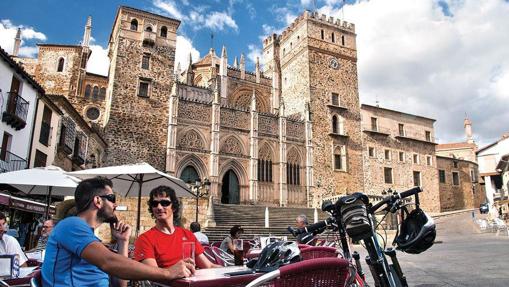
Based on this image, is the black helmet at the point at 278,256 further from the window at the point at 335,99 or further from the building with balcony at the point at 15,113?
the window at the point at 335,99

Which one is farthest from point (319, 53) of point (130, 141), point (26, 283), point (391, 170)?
point (26, 283)

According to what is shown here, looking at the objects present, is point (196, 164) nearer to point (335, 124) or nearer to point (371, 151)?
point (335, 124)

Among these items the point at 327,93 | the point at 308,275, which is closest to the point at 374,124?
the point at 327,93

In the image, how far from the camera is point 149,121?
79.0 feet

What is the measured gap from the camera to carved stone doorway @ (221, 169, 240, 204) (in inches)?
1010

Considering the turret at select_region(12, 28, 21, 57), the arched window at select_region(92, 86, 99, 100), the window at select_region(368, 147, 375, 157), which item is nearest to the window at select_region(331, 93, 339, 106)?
the window at select_region(368, 147, 375, 157)

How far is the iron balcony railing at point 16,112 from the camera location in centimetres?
1421

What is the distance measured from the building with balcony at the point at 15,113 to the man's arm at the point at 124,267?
14.0m

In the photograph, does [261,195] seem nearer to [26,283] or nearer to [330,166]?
[330,166]

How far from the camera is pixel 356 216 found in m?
2.35

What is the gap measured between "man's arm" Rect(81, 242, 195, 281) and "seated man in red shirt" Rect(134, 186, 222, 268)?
86cm

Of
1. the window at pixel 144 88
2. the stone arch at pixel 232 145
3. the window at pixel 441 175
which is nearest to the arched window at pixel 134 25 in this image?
the window at pixel 144 88

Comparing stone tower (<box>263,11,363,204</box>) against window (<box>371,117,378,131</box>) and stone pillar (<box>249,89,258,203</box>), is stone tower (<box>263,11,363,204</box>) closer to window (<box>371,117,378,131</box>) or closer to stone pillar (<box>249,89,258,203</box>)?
window (<box>371,117,378,131</box>)

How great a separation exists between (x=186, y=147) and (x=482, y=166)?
3021 cm
